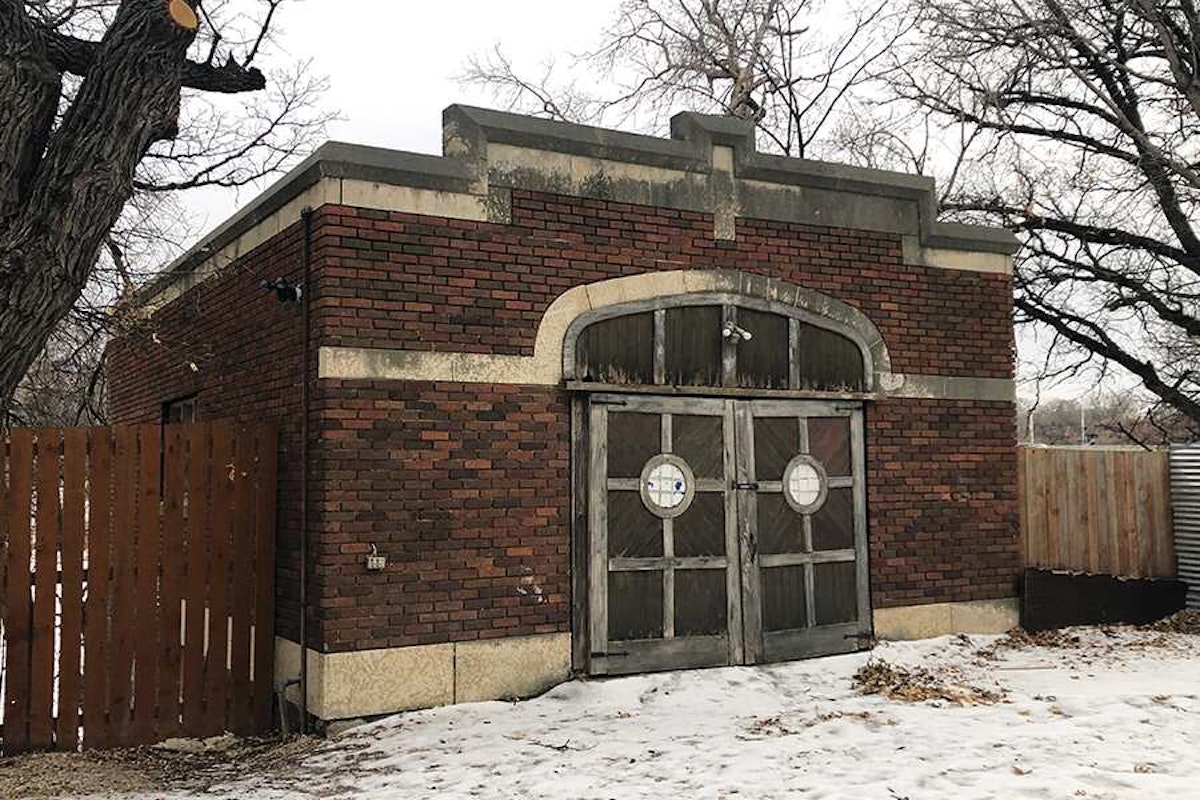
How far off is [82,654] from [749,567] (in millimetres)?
5121

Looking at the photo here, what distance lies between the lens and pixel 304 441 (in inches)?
298

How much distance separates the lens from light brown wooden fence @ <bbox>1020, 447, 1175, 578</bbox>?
11.1 m

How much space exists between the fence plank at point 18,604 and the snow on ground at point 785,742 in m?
1.79

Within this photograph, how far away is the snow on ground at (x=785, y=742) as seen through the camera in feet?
18.9

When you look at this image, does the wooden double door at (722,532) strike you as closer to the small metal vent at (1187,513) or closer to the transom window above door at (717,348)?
the transom window above door at (717,348)

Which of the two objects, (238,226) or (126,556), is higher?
(238,226)

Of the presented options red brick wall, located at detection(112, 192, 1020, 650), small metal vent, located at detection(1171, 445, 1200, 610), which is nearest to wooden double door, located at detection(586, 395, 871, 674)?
red brick wall, located at detection(112, 192, 1020, 650)

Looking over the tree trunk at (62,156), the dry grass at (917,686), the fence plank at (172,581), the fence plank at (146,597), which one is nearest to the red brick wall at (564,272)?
the tree trunk at (62,156)

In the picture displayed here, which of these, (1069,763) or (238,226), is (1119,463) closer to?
(1069,763)

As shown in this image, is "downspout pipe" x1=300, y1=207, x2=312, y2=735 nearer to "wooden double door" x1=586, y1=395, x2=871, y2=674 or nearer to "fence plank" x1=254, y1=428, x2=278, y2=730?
"fence plank" x1=254, y1=428, x2=278, y2=730

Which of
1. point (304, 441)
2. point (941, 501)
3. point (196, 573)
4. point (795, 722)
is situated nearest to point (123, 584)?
point (196, 573)

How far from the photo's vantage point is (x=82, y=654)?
7.19m

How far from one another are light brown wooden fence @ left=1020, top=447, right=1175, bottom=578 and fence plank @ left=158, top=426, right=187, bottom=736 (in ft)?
27.2

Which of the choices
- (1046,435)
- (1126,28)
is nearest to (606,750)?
(1126,28)
